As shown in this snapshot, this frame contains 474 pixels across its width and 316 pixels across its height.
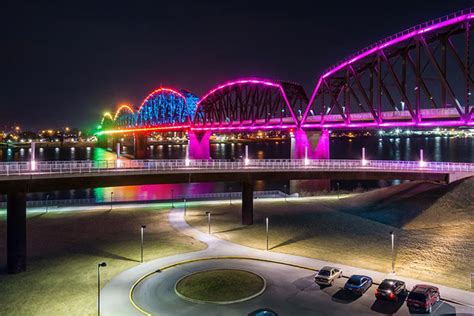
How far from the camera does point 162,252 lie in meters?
38.3

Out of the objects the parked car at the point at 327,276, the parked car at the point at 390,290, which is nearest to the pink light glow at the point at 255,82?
the parked car at the point at 327,276

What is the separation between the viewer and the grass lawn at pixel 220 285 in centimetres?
2845

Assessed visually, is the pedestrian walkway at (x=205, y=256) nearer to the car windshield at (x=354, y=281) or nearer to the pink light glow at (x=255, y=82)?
the car windshield at (x=354, y=281)

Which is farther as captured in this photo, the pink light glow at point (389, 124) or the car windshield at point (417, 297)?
the pink light glow at point (389, 124)

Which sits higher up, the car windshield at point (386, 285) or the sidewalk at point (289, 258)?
the car windshield at point (386, 285)

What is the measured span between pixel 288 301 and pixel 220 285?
540cm

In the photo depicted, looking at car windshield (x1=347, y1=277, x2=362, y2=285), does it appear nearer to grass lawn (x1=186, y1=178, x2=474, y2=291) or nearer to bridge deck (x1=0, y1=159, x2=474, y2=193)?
grass lawn (x1=186, y1=178, x2=474, y2=291)

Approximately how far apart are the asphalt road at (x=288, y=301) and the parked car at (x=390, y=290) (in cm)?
40

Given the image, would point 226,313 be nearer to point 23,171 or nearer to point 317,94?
point 23,171

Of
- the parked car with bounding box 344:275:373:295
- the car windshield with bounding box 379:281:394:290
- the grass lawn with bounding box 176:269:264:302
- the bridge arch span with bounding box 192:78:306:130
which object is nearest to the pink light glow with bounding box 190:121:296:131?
the bridge arch span with bounding box 192:78:306:130

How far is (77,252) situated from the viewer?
38750 millimetres

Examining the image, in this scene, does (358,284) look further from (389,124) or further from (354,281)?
(389,124)

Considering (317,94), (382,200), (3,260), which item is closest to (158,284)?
(3,260)

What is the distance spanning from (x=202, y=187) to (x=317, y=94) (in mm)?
38493
